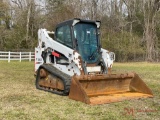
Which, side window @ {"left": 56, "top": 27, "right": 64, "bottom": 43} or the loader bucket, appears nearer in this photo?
the loader bucket

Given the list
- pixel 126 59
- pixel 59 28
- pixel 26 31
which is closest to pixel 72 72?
pixel 59 28

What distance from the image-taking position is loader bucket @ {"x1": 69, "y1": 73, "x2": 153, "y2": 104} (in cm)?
660

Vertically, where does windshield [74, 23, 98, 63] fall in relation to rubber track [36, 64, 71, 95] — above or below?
above

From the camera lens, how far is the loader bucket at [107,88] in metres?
6.60

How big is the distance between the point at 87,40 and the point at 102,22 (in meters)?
28.0

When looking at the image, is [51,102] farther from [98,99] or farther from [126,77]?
[126,77]

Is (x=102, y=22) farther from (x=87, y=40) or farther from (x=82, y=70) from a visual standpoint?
(x=82, y=70)

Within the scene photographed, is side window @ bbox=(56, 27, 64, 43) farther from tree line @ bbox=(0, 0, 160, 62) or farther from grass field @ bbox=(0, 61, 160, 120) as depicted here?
tree line @ bbox=(0, 0, 160, 62)

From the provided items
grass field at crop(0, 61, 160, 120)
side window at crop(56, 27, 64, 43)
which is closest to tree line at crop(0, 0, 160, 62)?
side window at crop(56, 27, 64, 43)

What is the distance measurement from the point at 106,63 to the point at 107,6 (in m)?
30.6

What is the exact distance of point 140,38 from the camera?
35.8m

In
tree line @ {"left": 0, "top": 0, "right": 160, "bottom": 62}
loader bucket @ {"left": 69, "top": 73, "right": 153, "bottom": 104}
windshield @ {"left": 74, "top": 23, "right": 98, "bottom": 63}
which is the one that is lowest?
loader bucket @ {"left": 69, "top": 73, "right": 153, "bottom": 104}

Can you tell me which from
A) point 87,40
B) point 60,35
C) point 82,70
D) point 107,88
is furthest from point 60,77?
point 60,35

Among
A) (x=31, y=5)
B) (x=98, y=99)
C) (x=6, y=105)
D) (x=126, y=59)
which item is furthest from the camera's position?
(x=31, y=5)
